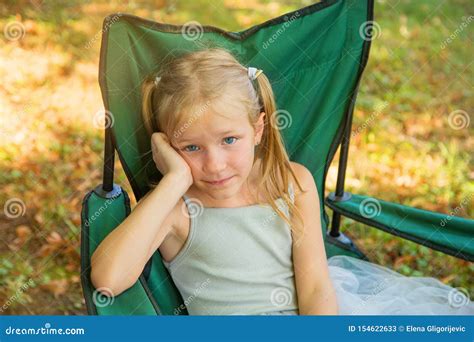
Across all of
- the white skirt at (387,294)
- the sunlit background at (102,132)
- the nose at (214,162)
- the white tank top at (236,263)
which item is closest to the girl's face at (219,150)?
the nose at (214,162)

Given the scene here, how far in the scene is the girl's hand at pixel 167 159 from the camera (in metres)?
1.78

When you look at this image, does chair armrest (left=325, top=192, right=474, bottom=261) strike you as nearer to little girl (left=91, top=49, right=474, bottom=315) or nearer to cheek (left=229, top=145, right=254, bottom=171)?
little girl (left=91, top=49, right=474, bottom=315)

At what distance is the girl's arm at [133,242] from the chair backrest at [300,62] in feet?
0.80

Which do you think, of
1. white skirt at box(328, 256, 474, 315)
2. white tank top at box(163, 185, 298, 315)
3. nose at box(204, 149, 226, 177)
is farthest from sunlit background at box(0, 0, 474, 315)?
nose at box(204, 149, 226, 177)

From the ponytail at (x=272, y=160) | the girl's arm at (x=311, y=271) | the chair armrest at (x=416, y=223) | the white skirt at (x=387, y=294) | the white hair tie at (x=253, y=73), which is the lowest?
the white skirt at (x=387, y=294)

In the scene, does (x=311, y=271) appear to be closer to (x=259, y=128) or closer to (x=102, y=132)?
(x=259, y=128)

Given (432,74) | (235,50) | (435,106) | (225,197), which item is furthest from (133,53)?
(432,74)

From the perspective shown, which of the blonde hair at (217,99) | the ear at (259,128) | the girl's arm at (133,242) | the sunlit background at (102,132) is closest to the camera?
the girl's arm at (133,242)

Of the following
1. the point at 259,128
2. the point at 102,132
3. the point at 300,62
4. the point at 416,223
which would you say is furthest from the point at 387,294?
the point at 102,132

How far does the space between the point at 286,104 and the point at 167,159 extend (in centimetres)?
55

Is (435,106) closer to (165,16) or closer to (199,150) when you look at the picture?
(165,16)

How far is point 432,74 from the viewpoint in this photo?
405 cm

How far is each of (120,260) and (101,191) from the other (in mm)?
299

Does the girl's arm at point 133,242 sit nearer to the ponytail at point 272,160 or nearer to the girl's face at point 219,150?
the girl's face at point 219,150
